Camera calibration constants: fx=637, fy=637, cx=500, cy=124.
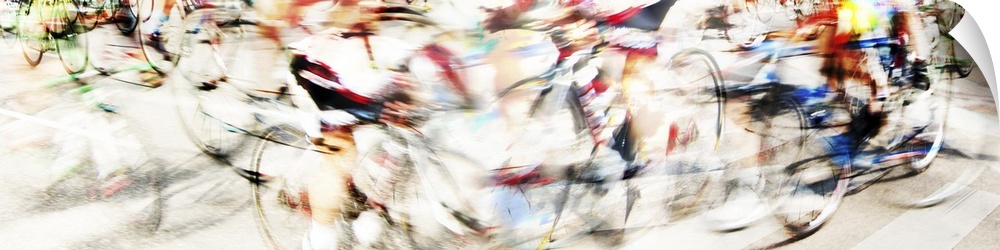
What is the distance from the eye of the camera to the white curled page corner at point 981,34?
1.21 meters

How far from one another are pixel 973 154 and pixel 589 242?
0.83 meters

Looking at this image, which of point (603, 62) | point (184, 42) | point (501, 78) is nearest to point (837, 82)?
point (603, 62)

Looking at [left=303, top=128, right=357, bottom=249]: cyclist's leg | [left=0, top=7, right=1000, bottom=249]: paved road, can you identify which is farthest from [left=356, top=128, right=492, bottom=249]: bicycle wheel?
[left=0, top=7, right=1000, bottom=249]: paved road

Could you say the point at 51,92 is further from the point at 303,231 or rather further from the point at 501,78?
the point at 501,78

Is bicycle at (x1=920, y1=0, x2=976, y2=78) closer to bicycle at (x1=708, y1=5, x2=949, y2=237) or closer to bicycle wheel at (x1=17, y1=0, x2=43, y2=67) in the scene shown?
bicycle at (x1=708, y1=5, x2=949, y2=237)

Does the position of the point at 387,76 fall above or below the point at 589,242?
above

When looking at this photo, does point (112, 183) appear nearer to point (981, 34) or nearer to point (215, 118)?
point (215, 118)

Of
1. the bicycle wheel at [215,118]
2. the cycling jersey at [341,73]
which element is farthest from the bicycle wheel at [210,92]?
the cycling jersey at [341,73]

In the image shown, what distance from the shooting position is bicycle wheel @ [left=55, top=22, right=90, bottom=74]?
1.01 meters

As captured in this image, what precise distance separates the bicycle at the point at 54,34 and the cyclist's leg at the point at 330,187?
41cm

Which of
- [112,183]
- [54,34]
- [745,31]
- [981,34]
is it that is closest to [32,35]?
[54,34]

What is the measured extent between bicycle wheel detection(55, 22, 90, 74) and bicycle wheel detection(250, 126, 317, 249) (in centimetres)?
31

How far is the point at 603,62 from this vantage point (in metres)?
1.08

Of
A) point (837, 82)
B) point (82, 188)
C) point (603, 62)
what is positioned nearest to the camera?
point (82, 188)
